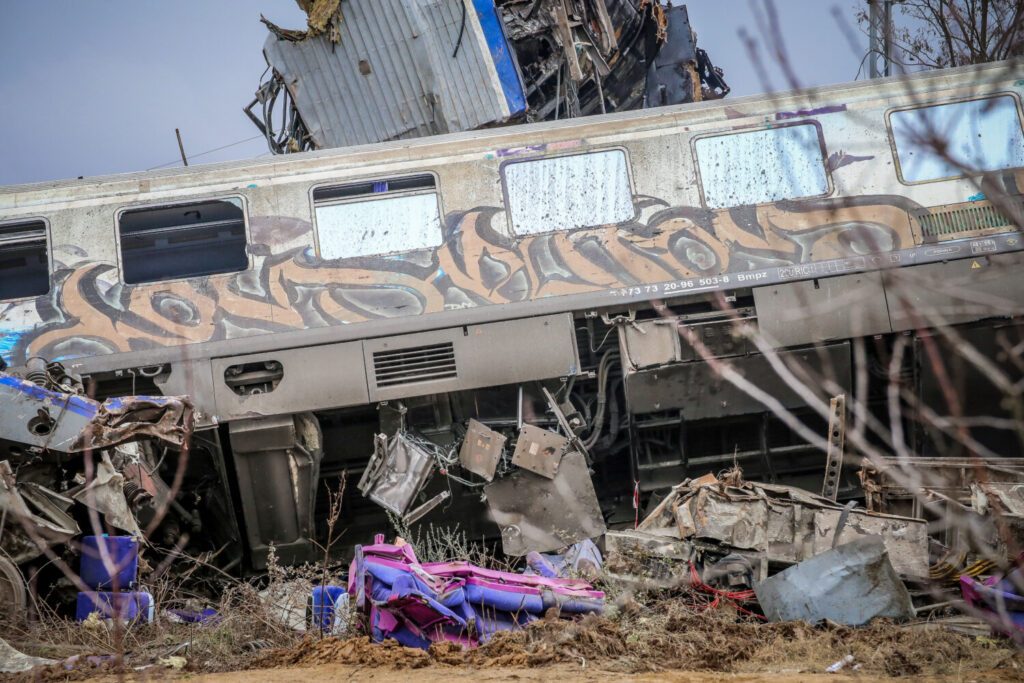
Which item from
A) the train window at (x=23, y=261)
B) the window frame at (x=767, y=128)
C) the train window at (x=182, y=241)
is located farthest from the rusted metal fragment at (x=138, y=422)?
the window frame at (x=767, y=128)

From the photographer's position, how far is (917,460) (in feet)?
22.2

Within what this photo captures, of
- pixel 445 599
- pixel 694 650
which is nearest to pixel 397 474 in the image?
pixel 445 599

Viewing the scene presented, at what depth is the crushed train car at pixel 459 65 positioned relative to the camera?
916cm

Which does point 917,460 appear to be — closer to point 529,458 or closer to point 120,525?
point 529,458

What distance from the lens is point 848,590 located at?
5473mm

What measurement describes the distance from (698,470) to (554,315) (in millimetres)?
1889

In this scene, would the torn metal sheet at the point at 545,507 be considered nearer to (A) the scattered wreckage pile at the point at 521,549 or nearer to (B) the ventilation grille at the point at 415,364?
(A) the scattered wreckage pile at the point at 521,549

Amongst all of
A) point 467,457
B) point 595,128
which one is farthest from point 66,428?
point 595,128

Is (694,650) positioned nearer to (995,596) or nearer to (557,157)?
(995,596)

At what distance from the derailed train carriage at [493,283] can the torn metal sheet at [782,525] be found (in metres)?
1.23

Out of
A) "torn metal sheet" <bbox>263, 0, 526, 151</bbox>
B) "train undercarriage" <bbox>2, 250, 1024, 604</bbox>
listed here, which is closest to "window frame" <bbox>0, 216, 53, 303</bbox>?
"train undercarriage" <bbox>2, 250, 1024, 604</bbox>

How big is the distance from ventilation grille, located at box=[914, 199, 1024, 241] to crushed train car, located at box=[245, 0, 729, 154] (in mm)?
3614

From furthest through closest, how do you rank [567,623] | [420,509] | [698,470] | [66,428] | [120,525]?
[698,470], [420,509], [120,525], [66,428], [567,623]

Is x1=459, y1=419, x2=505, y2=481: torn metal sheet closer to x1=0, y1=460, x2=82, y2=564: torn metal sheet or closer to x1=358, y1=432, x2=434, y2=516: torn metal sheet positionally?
x1=358, y1=432, x2=434, y2=516: torn metal sheet
